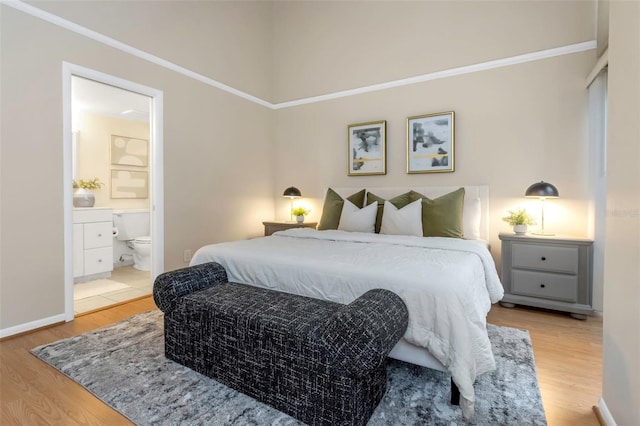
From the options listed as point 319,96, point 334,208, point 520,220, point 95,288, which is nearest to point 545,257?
point 520,220

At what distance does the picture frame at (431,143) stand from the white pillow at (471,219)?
1.59 feet

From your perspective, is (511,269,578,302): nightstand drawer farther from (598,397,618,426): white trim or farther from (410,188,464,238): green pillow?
(598,397,618,426): white trim

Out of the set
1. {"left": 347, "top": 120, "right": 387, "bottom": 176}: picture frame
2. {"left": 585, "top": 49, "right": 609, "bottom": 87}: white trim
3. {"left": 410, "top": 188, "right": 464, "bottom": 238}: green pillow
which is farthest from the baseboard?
{"left": 347, "top": 120, "right": 387, "bottom": 176}: picture frame

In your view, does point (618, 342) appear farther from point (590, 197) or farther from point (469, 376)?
point (590, 197)

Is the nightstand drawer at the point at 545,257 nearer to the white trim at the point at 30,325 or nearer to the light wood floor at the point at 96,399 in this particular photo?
the light wood floor at the point at 96,399

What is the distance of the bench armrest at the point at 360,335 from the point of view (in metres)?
1.26

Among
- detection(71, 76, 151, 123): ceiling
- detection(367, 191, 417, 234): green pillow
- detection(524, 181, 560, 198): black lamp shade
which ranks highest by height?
detection(71, 76, 151, 123): ceiling

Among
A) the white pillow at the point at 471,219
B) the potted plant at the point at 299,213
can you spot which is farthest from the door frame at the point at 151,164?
the white pillow at the point at 471,219

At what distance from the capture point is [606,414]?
1381 mm

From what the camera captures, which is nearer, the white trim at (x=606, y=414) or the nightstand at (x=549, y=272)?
the white trim at (x=606, y=414)

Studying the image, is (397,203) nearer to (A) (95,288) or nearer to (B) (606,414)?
(B) (606,414)

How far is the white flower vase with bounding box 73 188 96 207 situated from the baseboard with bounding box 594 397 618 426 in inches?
205

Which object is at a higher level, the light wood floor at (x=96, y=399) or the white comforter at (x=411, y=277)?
the white comforter at (x=411, y=277)

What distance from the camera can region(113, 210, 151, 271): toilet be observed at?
441 cm
